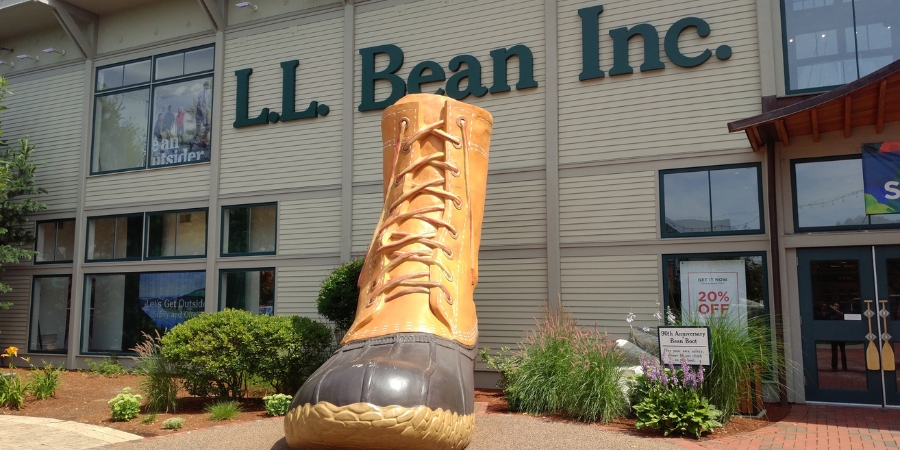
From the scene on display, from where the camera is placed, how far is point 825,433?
6312mm

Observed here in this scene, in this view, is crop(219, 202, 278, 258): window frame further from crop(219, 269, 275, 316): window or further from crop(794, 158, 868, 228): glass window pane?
crop(794, 158, 868, 228): glass window pane

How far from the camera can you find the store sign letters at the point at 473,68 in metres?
9.27

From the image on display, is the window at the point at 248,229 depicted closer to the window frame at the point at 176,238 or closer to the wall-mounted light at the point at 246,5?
the window frame at the point at 176,238

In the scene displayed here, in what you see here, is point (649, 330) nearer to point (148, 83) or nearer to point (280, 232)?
point (280, 232)

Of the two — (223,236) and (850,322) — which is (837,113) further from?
(223,236)

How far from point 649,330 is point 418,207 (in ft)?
14.1

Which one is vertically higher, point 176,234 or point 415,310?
point 176,234

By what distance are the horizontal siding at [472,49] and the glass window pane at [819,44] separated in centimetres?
328

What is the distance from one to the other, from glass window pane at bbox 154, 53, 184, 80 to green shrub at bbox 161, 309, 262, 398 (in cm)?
667

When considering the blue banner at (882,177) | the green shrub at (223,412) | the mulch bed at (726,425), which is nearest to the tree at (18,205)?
the green shrub at (223,412)

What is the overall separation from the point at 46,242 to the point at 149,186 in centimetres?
299

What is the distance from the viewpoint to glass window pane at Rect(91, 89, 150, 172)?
13.4m

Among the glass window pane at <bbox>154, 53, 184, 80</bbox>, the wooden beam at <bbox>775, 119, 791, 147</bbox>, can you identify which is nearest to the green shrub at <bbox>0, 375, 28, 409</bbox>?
the glass window pane at <bbox>154, 53, 184, 80</bbox>

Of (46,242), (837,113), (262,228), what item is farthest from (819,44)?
(46,242)
